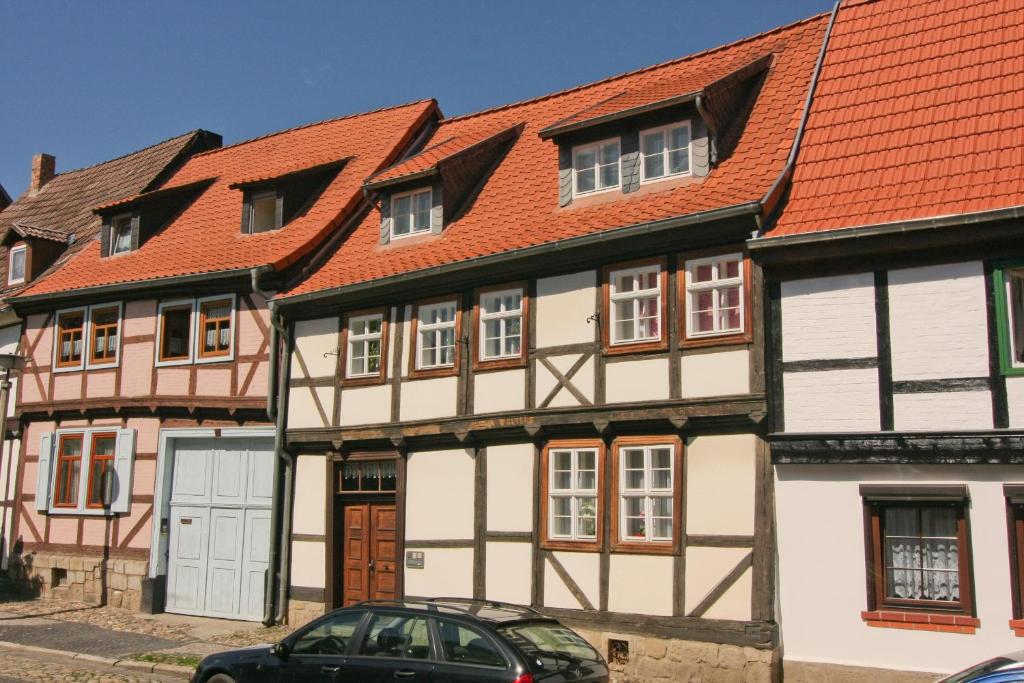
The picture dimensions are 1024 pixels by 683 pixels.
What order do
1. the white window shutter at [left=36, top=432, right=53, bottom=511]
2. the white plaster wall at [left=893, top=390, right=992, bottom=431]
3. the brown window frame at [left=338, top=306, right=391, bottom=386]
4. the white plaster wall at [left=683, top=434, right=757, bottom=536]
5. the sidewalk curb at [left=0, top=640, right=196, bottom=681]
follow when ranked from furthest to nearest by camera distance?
the white window shutter at [left=36, top=432, right=53, bottom=511] < the brown window frame at [left=338, top=306, right=391, bottom=386] < the sidewalk curb at [left=0, top=640, right=196, bottom=681] < the white plaster wall at [left=683, top=434, right=757, bottom=536] < the white plaster wall at [left=893, top=390, right=992, bottom=431]

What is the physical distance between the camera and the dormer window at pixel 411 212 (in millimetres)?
18078

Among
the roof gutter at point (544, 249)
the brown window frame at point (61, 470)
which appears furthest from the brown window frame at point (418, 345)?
the brown window frame at point (61, 470)

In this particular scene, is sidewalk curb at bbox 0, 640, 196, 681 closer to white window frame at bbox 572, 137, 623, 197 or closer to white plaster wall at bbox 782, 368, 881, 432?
white plaster wall at bbox 782, 368, 881, 432

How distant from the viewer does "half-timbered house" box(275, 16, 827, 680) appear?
43.3ft

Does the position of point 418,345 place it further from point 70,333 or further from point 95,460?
point 70,333

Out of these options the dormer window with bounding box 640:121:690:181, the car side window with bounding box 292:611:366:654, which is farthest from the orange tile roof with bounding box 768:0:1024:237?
the car side window with bounding box 292:611:366:654

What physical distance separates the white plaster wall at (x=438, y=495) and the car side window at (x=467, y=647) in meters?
6.48

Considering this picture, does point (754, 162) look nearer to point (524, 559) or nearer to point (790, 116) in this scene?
point (790, 116)

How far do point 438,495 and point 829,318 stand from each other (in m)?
6.46

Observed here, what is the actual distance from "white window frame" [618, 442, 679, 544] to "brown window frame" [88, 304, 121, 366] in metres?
11.3

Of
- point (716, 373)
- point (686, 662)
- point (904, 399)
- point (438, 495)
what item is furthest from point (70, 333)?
point (904, 399)

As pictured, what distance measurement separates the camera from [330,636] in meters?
9.81

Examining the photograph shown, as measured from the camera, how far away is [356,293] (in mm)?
17281

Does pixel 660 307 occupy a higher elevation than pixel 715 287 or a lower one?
lower
